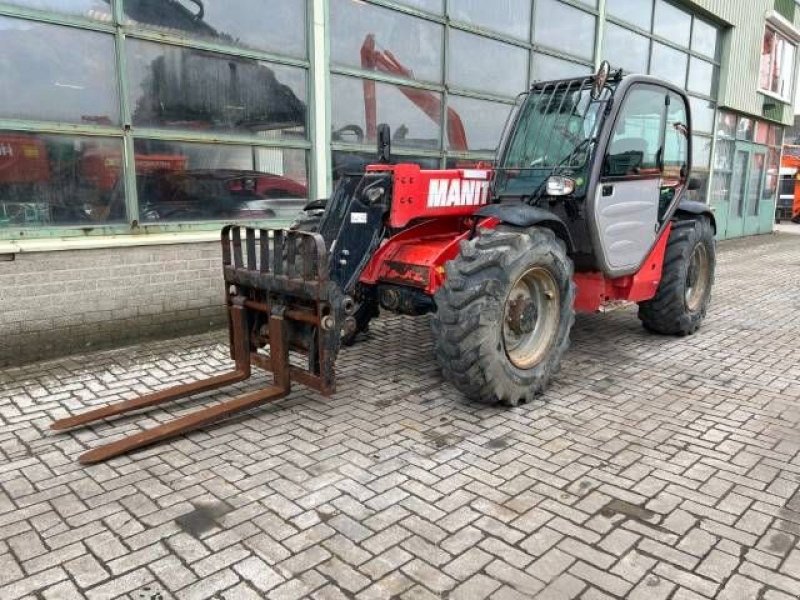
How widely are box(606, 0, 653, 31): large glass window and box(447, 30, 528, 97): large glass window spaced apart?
3.04m

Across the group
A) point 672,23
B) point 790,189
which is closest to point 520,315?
point 672,23

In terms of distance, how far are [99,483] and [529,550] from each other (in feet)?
7.66

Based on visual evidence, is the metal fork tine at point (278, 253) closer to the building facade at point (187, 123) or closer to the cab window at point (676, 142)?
the building facade at point (187, 123)

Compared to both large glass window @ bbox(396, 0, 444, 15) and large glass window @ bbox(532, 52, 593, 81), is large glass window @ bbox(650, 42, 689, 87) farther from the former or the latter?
large glass window @ bbox(396, 0, 444, 15)

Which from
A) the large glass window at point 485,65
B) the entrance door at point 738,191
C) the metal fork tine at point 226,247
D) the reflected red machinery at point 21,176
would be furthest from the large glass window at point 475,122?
the entrance door at point 738,191

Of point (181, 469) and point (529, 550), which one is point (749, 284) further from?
Result: point (181, 469)

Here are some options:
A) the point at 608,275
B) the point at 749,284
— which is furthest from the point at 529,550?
the point at 749,284

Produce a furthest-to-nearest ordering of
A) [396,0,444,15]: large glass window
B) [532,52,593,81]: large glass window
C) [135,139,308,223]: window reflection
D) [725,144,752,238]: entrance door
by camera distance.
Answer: [725,144,752,238]: entrance door < [532,52,593,81]: large glass window < [396,0,444,15]: large glass window < [135,139,308,223]: window reflection

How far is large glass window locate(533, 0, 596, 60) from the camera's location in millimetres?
10055

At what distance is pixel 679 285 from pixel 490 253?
10.1ft

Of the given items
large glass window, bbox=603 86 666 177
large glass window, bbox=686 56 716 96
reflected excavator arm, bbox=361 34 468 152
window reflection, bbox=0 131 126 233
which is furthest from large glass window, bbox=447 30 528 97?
large glass window, bbox=686 56 716 96

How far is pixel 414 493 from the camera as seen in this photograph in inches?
132

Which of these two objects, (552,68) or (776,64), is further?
(776,64)

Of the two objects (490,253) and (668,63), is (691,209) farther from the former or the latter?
(668,63)
